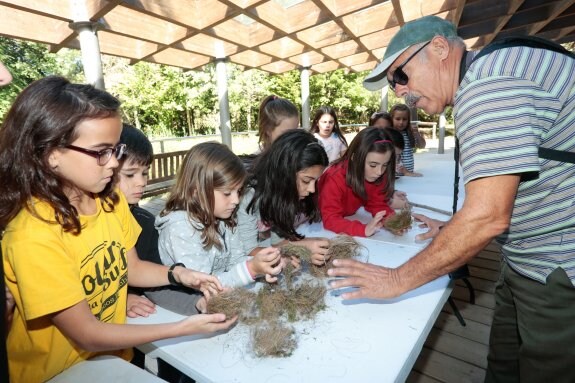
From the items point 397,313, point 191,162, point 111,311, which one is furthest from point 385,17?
point 111,311

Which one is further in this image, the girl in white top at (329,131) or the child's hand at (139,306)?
the girl in white top at (329,131)

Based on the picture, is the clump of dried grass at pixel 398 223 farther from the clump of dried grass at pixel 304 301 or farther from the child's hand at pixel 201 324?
the child's hand at pixel 201 324

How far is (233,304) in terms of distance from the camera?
4.21 feet

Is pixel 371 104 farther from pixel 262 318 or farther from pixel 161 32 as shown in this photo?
pixel 262 318

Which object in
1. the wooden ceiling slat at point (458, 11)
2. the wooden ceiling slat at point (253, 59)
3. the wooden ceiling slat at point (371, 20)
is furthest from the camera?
the wooden ceiling slat at point (253, 59)

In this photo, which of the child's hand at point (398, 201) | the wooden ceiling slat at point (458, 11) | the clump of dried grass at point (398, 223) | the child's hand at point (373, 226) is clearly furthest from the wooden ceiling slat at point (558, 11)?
the child's hand at point (373, 226)

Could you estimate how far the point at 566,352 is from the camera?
130 cm

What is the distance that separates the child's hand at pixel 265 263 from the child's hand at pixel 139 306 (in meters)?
0.47

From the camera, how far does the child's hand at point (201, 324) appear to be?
1134 mm

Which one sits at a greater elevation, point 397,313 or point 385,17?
point 385,17

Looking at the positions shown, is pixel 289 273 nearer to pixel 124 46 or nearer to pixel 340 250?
pixel 340 250

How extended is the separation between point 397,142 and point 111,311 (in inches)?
120

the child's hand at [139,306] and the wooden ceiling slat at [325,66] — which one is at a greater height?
the wooden ceiling slat at [325,66]

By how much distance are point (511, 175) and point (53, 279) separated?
1.41 metres
